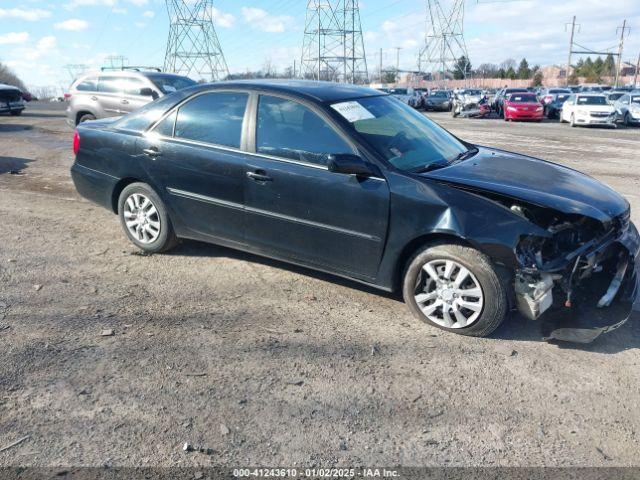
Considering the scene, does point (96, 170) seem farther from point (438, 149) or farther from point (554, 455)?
point (554, 455)

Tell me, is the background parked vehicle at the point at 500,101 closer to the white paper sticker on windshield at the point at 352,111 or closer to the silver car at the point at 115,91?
the silver car at the point at 115,91

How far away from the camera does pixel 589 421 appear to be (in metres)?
3.06

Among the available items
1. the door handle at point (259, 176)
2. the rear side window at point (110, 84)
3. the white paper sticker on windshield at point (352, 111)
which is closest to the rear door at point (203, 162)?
the door handle at point (259, 176)

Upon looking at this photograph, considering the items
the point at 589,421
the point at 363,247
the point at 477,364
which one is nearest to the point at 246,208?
the point at 363,247

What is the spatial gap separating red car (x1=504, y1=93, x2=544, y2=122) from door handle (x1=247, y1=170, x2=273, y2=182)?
1041 inches

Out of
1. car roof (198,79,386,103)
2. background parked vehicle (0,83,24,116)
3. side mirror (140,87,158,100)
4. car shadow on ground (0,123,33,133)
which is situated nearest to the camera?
car roof (198,79,386,103)

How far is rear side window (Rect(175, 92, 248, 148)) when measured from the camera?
15.8 feet

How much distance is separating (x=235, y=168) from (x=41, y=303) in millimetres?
1864

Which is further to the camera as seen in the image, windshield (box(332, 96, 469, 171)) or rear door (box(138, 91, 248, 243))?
rear door (box(138, 91, 248, 243))

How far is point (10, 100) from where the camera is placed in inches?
912

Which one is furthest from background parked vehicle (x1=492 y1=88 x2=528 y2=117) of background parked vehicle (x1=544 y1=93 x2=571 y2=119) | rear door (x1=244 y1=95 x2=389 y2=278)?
rear door (x1=244 y1=95 x2=389 y2=278)

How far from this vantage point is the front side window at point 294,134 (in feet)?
14.3

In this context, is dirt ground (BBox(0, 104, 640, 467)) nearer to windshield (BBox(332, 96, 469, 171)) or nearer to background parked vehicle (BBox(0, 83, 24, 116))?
windshield (BBox(332, 96, 469, 171))

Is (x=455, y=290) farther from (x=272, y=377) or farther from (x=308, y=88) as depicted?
(x=308, y=88)
